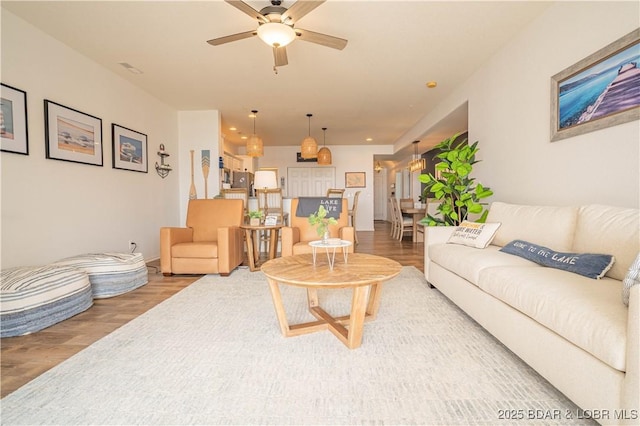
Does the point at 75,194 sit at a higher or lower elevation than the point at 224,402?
higher

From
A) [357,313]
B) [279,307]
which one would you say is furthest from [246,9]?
[357,313]

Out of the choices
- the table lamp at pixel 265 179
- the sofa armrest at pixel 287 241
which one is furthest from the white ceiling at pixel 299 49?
the sofa armrest at pixel 287 241

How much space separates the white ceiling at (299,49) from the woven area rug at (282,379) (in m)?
2.59

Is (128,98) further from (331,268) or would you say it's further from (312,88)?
(331,268)

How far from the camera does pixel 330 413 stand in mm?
1222

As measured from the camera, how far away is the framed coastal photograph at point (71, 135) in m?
2.86

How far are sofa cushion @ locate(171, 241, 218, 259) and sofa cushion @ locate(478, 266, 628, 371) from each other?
285 cm

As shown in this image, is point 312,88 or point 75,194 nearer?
point 75,194

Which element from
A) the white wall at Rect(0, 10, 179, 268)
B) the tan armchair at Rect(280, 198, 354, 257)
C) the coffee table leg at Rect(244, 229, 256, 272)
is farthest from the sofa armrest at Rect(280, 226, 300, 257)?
the white wall at Rect(0, 10, 179, 268)

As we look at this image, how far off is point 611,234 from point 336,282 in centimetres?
160

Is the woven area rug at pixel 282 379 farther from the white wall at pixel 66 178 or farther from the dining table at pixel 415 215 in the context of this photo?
the dining table at pixel 415 215

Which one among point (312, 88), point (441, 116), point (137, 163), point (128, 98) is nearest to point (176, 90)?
point (128, 98)

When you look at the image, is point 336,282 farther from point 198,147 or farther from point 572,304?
point 198,147

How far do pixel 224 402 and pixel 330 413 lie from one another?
484 millimetres
